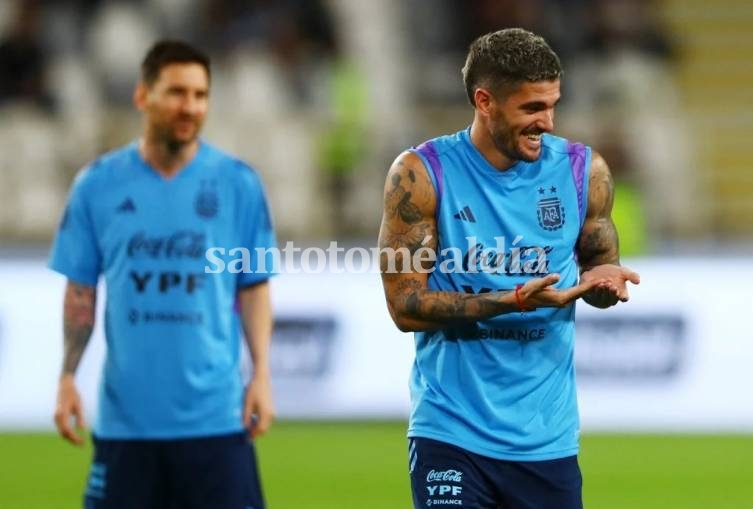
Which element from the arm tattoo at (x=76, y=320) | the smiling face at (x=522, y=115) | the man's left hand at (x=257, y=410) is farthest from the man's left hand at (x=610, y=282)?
the arm tattoo at (x=76, y=320)

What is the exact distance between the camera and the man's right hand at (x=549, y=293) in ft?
15.5

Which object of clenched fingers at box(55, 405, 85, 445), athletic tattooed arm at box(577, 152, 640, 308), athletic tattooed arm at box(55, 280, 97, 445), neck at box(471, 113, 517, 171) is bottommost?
clenched fingers at box(55, 405, 85, 445)

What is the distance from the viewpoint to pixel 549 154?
5.18 m

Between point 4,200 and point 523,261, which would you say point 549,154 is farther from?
point 4,200

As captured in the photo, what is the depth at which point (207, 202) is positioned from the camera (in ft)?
20.2

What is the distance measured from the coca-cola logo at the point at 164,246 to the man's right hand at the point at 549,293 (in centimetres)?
170

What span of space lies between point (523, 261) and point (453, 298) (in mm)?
261

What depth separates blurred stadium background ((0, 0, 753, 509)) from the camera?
11.7 metres

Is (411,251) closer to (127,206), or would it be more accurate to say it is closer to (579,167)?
(579,167)

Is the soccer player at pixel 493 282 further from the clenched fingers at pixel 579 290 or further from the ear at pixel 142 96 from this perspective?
the ear at pixel 142 96

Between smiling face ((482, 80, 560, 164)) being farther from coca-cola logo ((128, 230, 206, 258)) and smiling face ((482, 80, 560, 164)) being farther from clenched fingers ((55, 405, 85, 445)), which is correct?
clenched fingers ((55, 405, 85, 445))

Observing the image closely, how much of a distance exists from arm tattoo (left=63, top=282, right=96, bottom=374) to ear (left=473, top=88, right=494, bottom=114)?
1.85 m

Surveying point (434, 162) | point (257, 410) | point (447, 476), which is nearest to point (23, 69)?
point (257, 410)

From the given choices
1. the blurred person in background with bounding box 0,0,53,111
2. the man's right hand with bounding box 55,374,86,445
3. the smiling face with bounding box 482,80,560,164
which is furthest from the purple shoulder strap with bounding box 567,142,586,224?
the blurred person in background with bounding box 0,0,53,111
